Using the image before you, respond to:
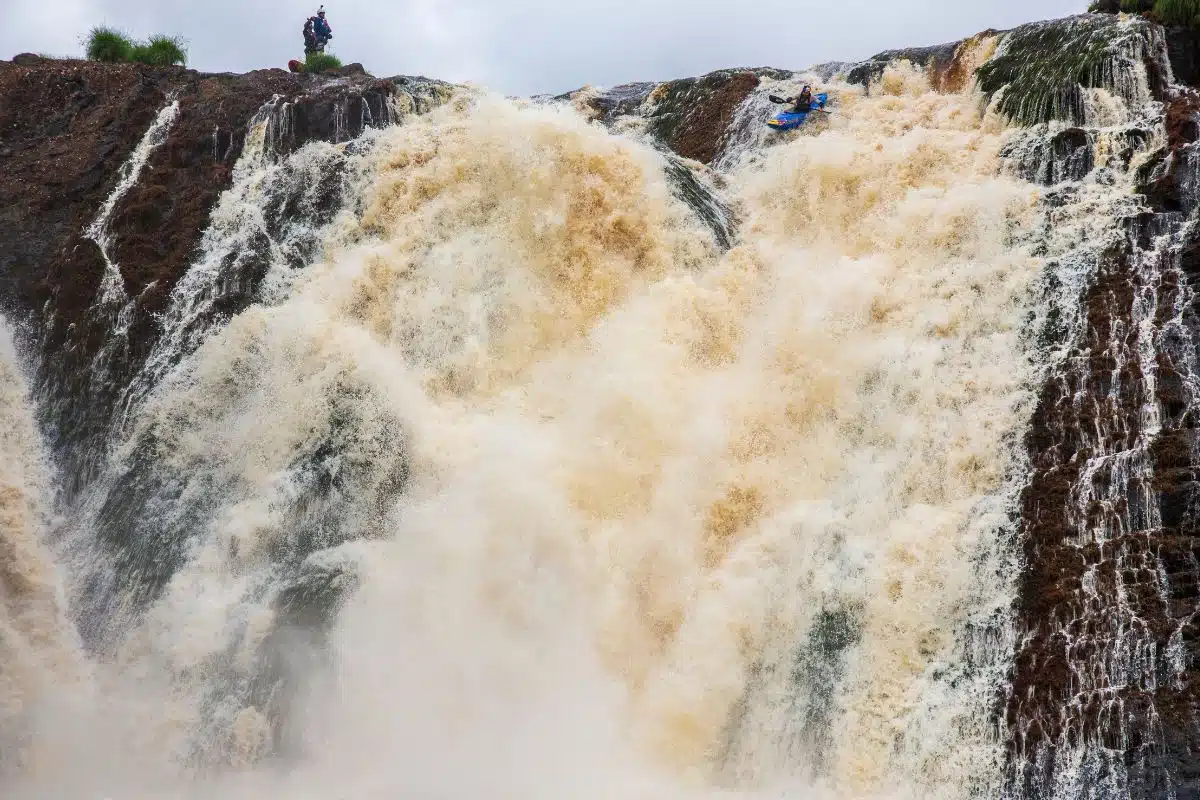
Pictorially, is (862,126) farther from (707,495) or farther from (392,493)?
(392,493)

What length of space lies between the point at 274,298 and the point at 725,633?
6724mm

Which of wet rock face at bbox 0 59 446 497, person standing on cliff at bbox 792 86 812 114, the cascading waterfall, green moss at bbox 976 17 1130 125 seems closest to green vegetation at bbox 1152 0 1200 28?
green moss at bbox 976 17 1130 125

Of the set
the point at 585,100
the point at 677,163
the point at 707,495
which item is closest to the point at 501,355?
the point at 707,495

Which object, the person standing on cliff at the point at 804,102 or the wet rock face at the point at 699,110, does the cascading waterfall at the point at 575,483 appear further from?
→ the wet rock face at the point at 699,110

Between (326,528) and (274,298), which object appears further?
(274,298)

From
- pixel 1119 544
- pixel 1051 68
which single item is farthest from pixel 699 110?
pixel 1119 544

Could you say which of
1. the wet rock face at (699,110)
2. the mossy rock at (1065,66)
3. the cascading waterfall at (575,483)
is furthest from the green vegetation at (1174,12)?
the wet rock face at (699,110)

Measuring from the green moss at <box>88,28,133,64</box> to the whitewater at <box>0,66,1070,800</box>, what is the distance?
6.58 meters

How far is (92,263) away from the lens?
42.4 ft

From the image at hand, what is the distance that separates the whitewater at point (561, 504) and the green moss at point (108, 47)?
21.6 feet

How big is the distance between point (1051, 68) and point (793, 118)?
338cm

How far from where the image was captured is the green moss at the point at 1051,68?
40.3 ft

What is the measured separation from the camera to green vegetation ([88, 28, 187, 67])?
17.5m

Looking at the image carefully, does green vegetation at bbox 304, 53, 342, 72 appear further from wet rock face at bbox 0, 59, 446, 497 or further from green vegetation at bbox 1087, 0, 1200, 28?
green vegetation at bbox 1087, 0, 1200, 28
